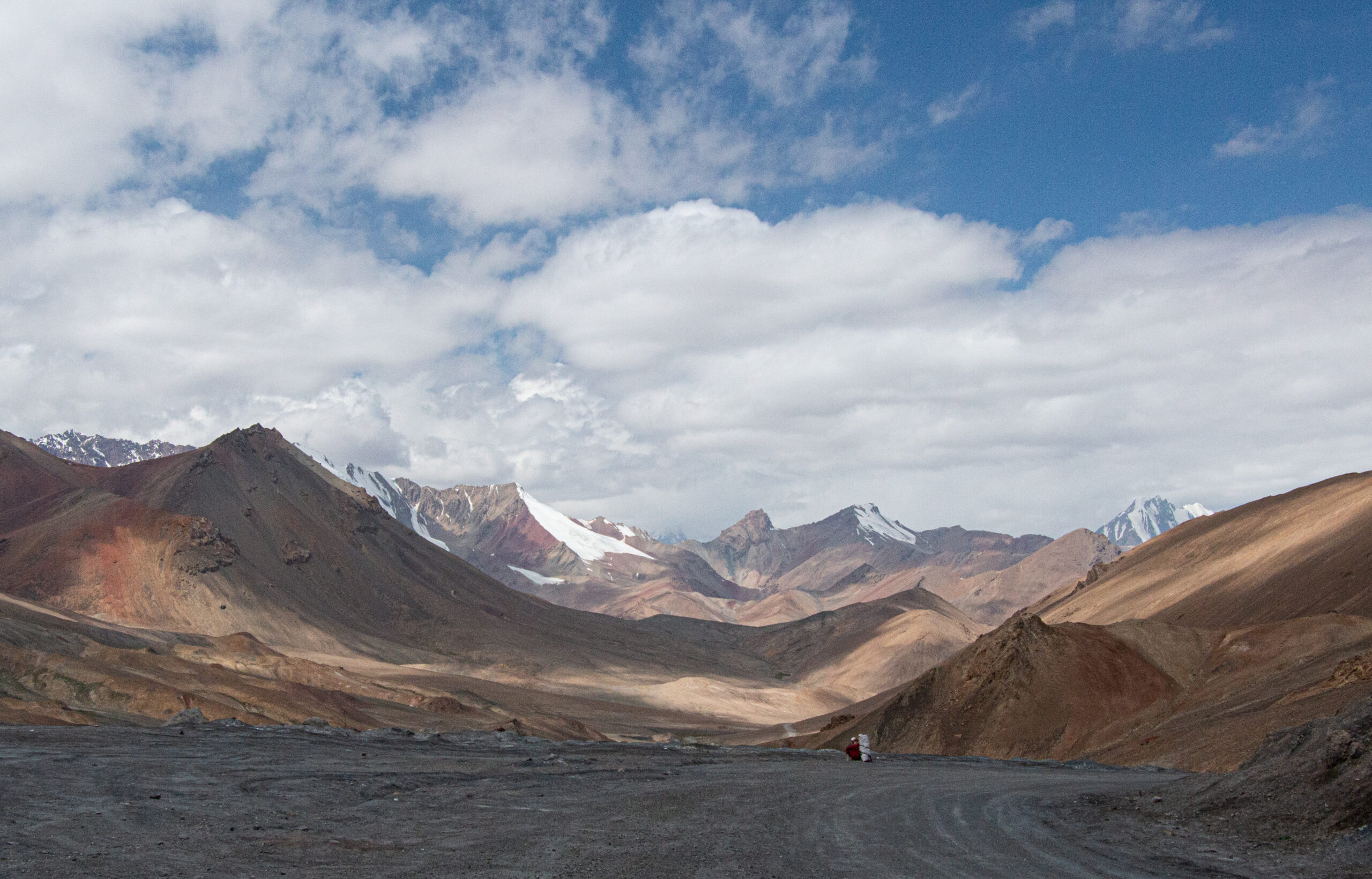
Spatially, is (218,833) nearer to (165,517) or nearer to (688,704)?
(688,704)

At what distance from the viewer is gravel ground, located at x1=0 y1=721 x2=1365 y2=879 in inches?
529

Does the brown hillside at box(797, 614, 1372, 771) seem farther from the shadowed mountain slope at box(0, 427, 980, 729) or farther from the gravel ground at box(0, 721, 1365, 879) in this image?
the shadowed mountain slope at box(0, 427, 980, 729)

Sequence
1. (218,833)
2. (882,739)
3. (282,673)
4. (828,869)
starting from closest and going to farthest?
(828,869) < (218,833) < (882,739) < (282,673)

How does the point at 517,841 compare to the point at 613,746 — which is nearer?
the point at 517,841

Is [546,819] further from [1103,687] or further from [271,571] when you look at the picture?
[271,571]

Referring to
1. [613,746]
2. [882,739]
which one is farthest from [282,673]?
[613,746]

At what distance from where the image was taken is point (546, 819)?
17547mm

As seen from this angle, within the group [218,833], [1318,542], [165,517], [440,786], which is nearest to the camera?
[218,833]

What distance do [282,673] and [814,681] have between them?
4397 inches

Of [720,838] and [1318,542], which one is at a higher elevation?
[1318,542]

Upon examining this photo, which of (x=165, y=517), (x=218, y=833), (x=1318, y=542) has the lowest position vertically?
(x=218, y=833)

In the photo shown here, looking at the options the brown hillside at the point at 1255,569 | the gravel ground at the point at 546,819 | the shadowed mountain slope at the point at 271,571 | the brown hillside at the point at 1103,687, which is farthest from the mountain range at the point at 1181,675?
the shadowed mountain slope at the point at 271,571

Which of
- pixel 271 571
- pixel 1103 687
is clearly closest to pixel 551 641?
pixel 271 571

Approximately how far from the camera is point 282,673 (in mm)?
85250
